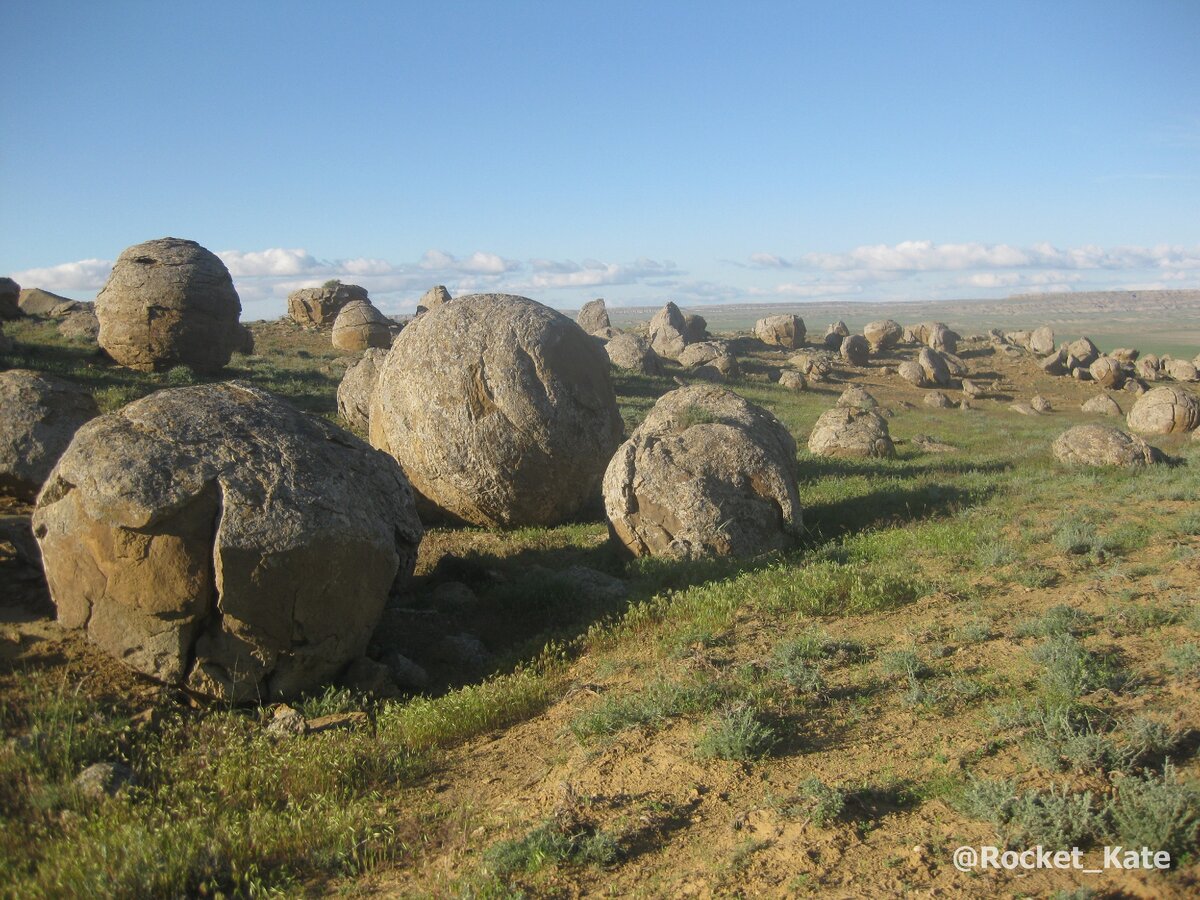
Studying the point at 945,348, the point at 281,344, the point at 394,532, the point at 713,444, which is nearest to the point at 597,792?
the point at 394,532

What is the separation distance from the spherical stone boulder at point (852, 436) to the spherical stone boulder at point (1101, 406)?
57.8 feet

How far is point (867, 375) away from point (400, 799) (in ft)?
120

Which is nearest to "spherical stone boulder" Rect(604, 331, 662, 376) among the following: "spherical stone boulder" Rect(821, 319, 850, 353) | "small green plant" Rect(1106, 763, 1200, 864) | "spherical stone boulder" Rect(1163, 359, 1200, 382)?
"spherical stone boulder" Rect(821, 319, 850, 353)

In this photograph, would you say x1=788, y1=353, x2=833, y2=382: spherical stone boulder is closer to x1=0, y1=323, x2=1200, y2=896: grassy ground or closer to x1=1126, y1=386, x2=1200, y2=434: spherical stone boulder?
x1=1126, y1=386, x2=1200, y2=434: spherical stone boulder

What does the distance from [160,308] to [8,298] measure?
1137cm

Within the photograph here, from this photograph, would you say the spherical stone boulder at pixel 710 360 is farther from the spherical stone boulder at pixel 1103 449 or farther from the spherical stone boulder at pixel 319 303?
the spherical stone boulder at pixel 1103 449

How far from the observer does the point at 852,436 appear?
1861 cm

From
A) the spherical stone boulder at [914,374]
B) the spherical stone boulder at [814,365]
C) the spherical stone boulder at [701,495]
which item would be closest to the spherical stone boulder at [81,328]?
the spherical stone boulder at [701,495]

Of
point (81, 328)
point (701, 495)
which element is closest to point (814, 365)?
point (81, 328)

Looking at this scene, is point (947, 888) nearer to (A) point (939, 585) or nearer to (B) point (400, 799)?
(B) point (400, 799)

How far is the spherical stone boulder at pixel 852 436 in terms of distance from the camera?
18328 mm

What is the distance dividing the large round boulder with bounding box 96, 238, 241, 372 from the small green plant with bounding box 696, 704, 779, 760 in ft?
65.7

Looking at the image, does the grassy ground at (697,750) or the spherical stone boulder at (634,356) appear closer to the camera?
the grassy ground at (697,750)

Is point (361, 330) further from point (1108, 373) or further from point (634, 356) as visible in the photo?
point (1108, 373)
